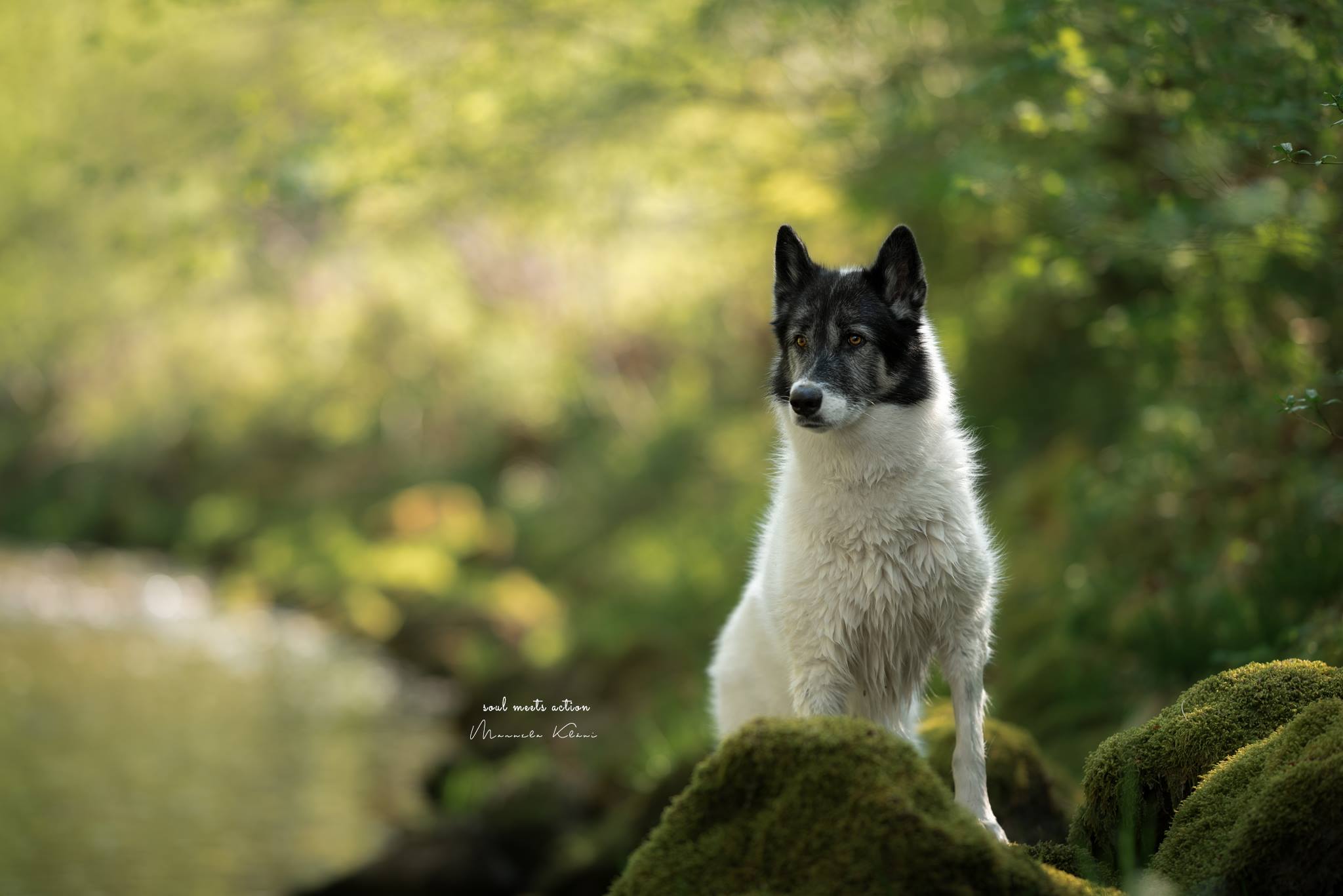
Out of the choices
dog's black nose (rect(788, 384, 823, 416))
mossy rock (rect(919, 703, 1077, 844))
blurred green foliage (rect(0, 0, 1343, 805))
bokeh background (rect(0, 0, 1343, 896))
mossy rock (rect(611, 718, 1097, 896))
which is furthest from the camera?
bokeh background (rect(0, 0, 1343, 896))

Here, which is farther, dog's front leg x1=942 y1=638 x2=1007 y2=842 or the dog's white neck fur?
the dog's white neck fur

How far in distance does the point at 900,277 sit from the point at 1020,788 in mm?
2349

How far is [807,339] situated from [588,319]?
20137 mm

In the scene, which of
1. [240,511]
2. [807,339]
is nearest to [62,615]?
[240,511]

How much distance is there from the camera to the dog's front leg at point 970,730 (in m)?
4.22

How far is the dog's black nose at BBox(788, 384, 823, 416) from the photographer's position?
4352 mm

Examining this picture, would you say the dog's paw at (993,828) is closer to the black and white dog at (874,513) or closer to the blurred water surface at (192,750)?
the black and white dog at (874,513)

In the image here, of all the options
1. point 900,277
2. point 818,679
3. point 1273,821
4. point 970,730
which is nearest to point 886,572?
point 818,679

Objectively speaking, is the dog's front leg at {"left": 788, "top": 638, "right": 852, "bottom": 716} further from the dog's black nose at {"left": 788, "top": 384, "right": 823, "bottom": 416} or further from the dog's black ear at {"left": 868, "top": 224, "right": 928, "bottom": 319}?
the dog's black ear at {"left": 868, "top": 224, "right": 928, "bottom": 319}

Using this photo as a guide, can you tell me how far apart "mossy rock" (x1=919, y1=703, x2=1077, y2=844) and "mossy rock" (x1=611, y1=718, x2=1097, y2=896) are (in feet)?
5.68

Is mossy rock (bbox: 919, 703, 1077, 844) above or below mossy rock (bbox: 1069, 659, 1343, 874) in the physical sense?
below

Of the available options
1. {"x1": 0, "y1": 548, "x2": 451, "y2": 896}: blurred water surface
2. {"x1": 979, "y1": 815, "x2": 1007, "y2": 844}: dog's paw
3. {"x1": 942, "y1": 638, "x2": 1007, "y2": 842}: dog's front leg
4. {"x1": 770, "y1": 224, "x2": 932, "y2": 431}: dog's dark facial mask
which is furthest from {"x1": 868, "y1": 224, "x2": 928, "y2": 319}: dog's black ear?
{"x1": 0, "y1": 548, "x2": 451, "y2": 896}: blurred water surface

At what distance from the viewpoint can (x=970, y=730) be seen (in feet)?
14.1

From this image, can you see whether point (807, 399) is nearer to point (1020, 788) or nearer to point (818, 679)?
point (818, 679)
